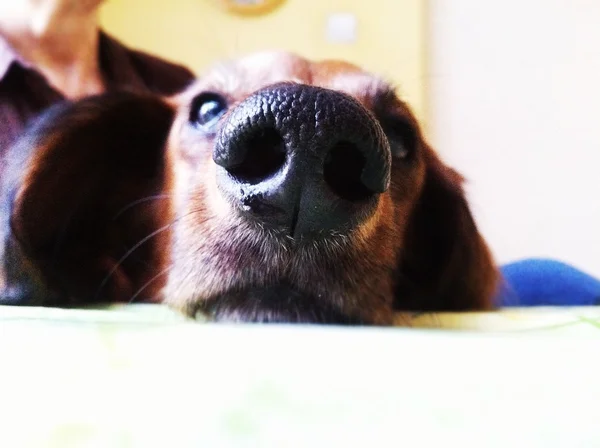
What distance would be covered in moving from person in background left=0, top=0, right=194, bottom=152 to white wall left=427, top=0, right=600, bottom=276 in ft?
3.32

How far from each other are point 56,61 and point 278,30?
0.90 meters

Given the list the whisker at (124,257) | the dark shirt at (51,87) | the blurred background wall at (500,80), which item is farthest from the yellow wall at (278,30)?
the whisker at (124,257)

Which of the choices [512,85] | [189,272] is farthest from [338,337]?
[512,85]

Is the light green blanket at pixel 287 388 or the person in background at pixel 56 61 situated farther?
the person in background at pixel 56 61

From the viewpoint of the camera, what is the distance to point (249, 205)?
693mm

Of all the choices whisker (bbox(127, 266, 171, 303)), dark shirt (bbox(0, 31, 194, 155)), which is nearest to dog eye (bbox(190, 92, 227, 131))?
whisker (bbox(127, 266, 171, 303))

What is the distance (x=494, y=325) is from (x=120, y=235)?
72 cm

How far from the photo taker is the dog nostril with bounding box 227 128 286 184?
649mm

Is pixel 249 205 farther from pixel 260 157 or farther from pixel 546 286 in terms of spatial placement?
pixel 546 286

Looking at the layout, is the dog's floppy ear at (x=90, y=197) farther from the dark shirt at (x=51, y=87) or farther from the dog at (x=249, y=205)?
the dark shirt at (x=51, y=87)

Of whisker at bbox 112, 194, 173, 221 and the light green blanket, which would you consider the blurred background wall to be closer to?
whisker at bbox 112, 194, 173, 221

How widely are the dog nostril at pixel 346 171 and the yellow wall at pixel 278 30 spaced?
4.80 ft

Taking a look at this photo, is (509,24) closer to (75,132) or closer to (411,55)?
(411,55)

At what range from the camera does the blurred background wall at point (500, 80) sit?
2145mm
